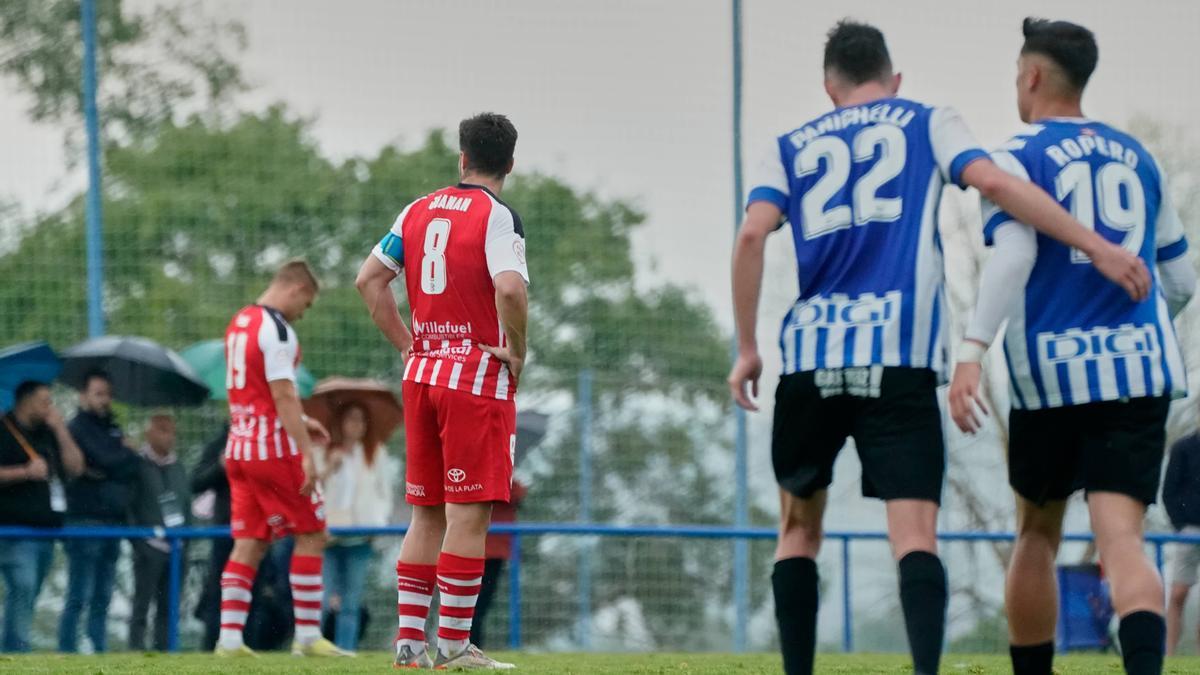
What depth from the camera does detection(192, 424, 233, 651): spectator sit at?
1123 centimetres

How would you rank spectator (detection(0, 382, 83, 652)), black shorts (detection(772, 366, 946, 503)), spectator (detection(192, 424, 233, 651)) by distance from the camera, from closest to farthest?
black shorts (detection(772, 366, 946, 503))
spectator (detection(0, 382, 83, 652))
spectator (detection(192, 424, 233, 651))

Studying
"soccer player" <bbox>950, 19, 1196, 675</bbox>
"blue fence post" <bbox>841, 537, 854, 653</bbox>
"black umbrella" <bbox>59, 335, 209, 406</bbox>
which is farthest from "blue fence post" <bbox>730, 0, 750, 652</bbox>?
"soccer player" <bbox>950, 19, 1196, 675</bbox>

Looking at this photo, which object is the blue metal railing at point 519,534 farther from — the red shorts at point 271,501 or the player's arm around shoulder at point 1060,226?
the player's arm around shoulder at point 1060,226

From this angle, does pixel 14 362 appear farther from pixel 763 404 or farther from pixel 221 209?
pixel 763 404

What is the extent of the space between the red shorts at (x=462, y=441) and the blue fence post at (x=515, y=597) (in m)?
5.63

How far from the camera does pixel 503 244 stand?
6.38m

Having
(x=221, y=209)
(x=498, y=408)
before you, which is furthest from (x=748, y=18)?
(x=498, y=408)

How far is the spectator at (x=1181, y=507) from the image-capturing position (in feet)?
35.6

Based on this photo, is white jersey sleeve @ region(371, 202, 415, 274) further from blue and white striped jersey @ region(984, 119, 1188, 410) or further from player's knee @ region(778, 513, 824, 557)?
blue and white striped jersey @ region(984, 119, 1188, 410)

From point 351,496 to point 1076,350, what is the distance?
7885mm

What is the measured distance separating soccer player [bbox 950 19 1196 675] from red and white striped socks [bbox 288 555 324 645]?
4994mm

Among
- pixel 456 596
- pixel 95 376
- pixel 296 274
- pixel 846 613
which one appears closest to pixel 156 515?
pixel 95 376

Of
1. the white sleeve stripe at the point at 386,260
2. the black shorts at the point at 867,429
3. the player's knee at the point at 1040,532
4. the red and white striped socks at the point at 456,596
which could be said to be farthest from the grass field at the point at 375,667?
the black shorts at the point at 867,429

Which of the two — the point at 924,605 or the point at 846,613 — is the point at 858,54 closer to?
the point at 924,605
